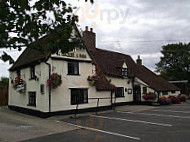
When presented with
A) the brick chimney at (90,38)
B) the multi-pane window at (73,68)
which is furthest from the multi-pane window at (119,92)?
the multi-pane window at (73,68)

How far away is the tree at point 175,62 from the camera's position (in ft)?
149

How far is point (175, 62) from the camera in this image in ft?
158

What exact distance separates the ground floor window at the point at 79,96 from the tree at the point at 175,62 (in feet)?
107

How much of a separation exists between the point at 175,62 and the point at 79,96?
122 feet

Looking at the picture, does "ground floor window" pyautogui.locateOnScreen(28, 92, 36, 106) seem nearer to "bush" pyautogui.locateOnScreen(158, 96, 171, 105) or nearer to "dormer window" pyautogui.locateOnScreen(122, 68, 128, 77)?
"dormer window" pyautogui.locateOnScreen(122, 68, 128, 77)

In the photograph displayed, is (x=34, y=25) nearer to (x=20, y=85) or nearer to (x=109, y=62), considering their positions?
(x=20, y=85)

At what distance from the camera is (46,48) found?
4.96 metres

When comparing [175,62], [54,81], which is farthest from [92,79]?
[175,62]

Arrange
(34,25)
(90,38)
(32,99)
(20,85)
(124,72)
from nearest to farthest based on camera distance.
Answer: (34,25)
(32,99)
(20,85)
(90,38)
(124,72)

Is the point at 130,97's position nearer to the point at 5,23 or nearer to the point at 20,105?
the point at 20,105

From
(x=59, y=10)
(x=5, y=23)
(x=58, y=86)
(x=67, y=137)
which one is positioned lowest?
(x=67, y=137)

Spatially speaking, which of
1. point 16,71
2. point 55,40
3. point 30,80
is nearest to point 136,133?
point 55,40

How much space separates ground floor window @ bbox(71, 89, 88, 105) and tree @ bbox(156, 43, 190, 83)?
32506mm

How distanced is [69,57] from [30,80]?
377 centimetres
